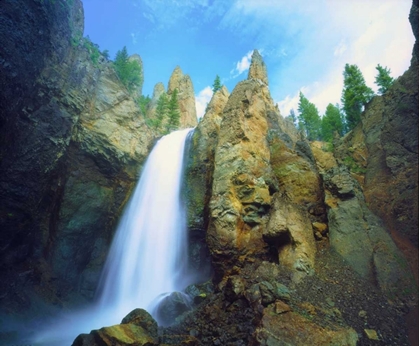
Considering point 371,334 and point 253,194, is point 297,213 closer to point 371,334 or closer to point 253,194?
point 253,194

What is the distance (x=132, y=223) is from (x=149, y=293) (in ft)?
19.9

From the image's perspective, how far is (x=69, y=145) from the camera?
57.8 ft

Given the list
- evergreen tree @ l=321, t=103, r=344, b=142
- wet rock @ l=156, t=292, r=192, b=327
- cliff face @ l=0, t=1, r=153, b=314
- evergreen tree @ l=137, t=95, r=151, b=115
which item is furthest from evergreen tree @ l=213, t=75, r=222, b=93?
wet rock @ l=156, t=292, r=192, b=327

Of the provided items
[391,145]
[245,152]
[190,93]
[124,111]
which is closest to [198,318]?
[245,152]

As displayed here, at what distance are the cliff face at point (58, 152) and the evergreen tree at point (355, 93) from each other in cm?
2456

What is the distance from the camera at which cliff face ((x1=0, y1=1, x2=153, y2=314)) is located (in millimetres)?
12992

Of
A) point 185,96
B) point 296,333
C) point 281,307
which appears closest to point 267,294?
point 281,307

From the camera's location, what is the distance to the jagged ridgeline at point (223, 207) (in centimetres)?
892

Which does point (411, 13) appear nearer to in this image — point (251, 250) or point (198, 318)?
point (251, 250)

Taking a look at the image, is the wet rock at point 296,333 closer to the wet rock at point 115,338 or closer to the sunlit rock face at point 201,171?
the wet rock at point 115,338

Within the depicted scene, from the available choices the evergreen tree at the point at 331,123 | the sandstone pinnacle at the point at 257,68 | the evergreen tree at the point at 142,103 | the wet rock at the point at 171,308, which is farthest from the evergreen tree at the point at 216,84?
the wet rock at the point at 171,308

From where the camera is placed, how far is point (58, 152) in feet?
52.4

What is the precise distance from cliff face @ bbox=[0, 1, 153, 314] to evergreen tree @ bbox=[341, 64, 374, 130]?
24556 millimetres

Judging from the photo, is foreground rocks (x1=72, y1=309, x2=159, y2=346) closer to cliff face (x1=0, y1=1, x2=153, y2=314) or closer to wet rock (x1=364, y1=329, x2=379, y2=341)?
wet rock (x1=364, y1=329, x2=379, y2=341)
